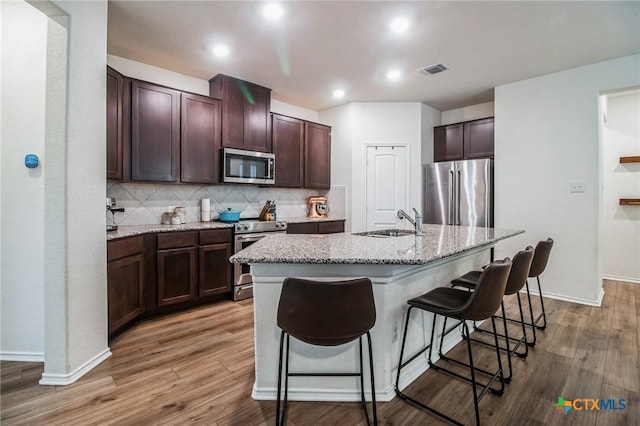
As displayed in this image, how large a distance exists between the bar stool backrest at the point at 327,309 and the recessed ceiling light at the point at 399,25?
2305 mm

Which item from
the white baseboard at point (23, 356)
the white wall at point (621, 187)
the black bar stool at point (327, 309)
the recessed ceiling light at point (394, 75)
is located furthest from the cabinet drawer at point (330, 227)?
the white wall at point (621, 187)

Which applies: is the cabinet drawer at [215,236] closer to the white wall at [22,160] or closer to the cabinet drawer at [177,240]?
the cabinet drawer at [177,240]

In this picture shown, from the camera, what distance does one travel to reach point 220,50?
3.06 m

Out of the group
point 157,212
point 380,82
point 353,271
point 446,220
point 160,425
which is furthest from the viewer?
point 446,220

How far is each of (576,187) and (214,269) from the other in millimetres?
4259

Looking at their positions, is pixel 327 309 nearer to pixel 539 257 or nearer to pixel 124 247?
pixel 124 247

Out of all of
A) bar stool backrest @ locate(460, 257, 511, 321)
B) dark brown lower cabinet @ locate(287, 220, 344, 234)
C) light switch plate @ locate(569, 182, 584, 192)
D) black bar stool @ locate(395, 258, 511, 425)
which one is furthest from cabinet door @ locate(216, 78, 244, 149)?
light switch plate @ locate(569, 182, 584, 192)

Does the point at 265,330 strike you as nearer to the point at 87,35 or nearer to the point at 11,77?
the point at 87,35

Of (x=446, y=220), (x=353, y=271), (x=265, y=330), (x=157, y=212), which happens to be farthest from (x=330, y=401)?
(x=446, y=220)

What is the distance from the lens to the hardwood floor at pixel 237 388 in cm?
165

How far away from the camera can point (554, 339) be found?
2.59 meters

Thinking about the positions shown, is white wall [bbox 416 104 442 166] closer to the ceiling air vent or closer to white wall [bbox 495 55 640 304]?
white wall [bbox 495 55 640 304]

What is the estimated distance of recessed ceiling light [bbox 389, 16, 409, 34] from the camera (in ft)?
8.31

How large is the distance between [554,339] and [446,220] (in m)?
2.19
